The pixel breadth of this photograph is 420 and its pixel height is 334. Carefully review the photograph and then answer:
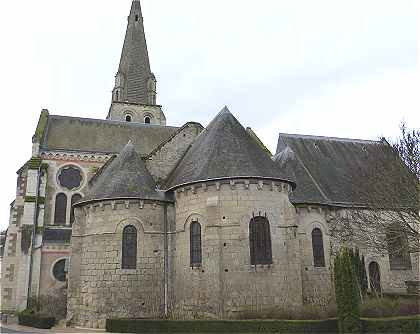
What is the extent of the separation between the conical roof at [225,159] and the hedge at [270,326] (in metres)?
6.40

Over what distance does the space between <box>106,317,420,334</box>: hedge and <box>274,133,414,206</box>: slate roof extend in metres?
7.32

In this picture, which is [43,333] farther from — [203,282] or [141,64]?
[141,64]

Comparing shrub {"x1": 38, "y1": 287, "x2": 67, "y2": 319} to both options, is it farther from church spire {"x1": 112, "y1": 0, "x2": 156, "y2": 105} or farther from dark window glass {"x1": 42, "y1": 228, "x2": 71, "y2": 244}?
church spire {"x1": 112, "y1": 0, "x2": 156, "y2": 105}

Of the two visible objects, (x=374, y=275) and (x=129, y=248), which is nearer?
(x=129, y=248)

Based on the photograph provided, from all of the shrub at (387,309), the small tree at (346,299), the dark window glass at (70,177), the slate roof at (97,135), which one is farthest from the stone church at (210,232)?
the slate roof at (97,135)

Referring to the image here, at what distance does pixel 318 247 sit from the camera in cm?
2191

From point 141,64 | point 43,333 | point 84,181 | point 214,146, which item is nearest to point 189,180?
point 214,146

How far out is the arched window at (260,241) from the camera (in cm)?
1830

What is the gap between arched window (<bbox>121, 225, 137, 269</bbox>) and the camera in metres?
19.8

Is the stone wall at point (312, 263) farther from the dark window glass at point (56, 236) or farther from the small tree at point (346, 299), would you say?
the dark window glass at point (56, 236)

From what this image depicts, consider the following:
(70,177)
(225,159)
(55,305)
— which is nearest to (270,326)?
(225,159)

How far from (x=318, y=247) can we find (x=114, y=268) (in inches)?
412

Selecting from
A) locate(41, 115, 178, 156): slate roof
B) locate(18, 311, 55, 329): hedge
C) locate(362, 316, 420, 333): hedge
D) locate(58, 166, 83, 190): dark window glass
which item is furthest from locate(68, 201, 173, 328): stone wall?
locate(41, 115, 178, 156): slate roof

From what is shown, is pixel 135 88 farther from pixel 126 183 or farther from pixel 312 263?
pixel 312 263
